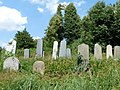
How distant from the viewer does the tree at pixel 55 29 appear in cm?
3497

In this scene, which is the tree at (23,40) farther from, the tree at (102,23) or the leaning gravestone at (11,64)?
the leaning gravestone at (11,64)

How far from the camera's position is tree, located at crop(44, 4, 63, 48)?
115 feet

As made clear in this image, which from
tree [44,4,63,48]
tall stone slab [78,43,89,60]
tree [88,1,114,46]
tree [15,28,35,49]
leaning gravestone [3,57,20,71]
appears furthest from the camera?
tree [44,4,63,48]

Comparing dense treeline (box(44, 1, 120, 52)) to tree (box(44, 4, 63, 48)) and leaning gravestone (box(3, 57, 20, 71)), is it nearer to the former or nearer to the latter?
tree (box(44, 4, 63, 48))

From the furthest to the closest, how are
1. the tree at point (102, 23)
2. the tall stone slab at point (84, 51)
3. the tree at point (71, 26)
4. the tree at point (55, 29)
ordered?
the tree at point (71, 26) → the tree at point (55, 29) → the tree at point (102, 23) → the tall stone slab at point (84, 51)

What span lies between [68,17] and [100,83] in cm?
3252

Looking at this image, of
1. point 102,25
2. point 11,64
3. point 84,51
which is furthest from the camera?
point 102,25

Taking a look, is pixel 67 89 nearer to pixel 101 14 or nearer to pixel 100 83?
pixel 100 83

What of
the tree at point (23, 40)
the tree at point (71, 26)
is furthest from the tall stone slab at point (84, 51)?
the tree at point (71, 26)

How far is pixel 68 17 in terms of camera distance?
126 ft

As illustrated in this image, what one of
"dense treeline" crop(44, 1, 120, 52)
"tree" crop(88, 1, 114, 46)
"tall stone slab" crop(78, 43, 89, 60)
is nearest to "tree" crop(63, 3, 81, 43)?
"dense treeline" crop(44, 1, 120, 52)

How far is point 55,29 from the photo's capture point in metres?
35.7

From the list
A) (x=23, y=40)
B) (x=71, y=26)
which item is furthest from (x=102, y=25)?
(x=71, y=26)

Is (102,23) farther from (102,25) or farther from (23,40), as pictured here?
(23,40)
